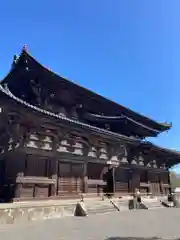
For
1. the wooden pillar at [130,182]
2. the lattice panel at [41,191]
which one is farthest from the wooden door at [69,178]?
the wooden pillar at [130,182]

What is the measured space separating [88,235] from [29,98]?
34.2ft

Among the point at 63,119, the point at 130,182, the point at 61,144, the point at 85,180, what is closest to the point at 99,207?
Result: the point at 85,180

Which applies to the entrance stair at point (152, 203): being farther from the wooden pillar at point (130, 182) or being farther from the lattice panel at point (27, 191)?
the lattice panel at point (27, 191)

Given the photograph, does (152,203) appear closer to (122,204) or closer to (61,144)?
(122,204)

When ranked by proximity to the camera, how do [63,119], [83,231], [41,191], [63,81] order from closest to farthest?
1. [83,231]
2. [63,119]
3. [41,191]
4. [63,81]

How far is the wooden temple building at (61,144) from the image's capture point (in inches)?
456

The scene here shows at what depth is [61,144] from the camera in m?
13.8

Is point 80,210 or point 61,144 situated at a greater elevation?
point 61,144

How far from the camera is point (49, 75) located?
14.0 m

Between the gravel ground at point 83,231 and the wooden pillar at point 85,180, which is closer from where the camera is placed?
the gravel ground at point 83,231

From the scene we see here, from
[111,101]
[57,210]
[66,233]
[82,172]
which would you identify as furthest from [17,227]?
[111,101]

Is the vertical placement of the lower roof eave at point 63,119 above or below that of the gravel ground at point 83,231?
above

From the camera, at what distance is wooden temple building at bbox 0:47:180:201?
11.6m

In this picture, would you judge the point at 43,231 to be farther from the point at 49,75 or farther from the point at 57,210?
the point at 49,75
